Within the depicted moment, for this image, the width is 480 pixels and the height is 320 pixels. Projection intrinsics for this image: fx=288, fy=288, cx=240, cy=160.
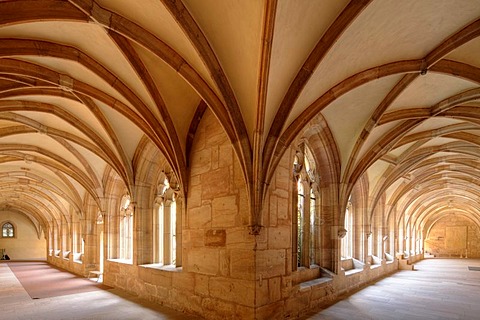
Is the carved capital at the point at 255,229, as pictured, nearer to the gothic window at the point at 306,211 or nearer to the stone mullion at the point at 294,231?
the stone mullion at the point at 294,231

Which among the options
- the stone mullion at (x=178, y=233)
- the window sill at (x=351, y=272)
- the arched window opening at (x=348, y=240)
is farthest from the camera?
the arched window opening at (x=348, y=240)

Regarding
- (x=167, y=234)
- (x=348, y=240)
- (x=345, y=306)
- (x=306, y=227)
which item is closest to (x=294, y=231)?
(x=306, y=227)

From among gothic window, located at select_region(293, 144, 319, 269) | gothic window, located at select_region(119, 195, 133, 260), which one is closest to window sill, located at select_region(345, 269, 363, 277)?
gothic window, located at select_region(293, 144, 319, 269)

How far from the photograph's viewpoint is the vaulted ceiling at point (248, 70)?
2873mm

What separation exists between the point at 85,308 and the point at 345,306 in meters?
4.55

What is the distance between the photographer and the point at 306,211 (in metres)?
5.90

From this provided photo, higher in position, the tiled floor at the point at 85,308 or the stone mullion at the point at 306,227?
the stone mullion at the point at 306,227

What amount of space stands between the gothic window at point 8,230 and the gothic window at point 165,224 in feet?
69.1

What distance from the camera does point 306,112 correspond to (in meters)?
3.93

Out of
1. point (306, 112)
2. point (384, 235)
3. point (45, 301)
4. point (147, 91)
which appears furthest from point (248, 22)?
point (384, 235)

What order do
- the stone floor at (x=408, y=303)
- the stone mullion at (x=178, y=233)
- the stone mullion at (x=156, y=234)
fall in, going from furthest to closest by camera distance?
the stone mullion at (x=156, y=234) < the stone mullion at (x=178, y=233) < the stone floor at (x=408, y=303)

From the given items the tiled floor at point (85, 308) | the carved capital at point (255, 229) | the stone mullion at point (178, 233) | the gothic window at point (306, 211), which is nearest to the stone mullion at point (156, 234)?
the tiled floor at point (85, 308)

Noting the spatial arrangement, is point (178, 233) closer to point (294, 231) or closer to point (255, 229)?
point (294, 231)

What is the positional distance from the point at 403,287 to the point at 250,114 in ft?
20.2
